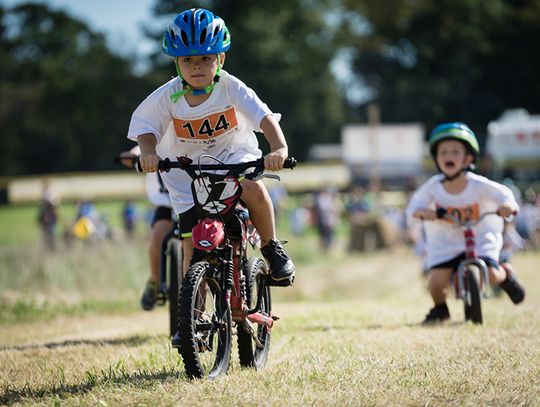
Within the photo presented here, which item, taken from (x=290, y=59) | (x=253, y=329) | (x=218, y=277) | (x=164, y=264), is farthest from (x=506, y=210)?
(x=290, y=59)

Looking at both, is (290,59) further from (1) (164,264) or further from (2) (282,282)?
(2) (282,282)

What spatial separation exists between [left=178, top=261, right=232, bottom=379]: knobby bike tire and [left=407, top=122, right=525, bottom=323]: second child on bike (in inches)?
149

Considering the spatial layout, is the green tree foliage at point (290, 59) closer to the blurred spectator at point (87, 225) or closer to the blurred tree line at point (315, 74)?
the blurred tree line at point (315, 74)

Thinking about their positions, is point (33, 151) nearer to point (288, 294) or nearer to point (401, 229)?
point (401, 229)

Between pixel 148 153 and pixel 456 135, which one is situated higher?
pixel 456 135

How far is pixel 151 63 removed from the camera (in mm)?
66000

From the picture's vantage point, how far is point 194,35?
610 cm

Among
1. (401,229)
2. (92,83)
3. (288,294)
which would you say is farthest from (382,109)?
(288,294)

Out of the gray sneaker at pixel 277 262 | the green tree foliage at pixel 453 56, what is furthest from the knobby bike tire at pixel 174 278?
the green tree foliage at pixel 453 56

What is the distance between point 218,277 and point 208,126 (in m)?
1.01

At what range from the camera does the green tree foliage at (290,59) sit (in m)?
61.5

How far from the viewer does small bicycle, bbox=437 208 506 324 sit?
902 cm

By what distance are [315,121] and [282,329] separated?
5929 cm

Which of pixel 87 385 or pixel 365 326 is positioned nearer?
pixel 87 385
